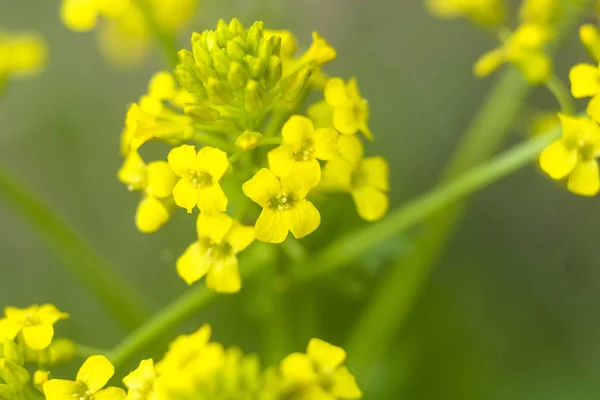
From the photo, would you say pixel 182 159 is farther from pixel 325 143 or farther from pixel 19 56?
pixel 19 56

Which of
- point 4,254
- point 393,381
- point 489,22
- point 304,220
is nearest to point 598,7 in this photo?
point 489,22

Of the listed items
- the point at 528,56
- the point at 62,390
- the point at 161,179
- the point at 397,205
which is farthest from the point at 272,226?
the point at 397,205

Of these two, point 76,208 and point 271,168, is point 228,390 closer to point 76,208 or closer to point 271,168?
point 271,168

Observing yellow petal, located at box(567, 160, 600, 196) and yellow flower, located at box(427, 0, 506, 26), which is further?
yellow flower, located at box(427, 0, 506, 26)

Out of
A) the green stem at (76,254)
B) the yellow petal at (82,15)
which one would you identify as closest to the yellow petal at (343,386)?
the green stem at (76,254)

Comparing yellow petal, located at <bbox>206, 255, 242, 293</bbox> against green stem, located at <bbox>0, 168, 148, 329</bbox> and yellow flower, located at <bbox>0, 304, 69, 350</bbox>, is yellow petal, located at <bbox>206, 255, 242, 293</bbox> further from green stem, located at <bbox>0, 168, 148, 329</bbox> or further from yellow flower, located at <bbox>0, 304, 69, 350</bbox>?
green stem, located at <bbox>0, 168, 148, 329</bbox>

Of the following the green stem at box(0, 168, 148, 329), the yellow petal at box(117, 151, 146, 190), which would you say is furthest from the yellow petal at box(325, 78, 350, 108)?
the green stem at box(0, 168, 148, 329)
